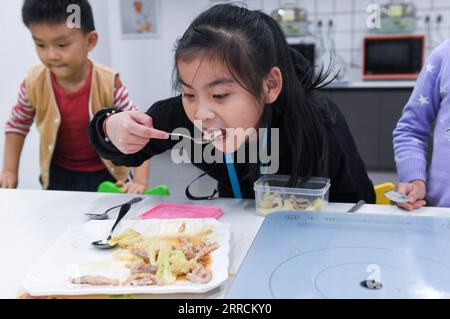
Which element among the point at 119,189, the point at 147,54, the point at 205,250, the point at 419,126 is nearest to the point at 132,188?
the point at 119,189

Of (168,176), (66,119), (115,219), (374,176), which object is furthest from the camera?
(374,176)

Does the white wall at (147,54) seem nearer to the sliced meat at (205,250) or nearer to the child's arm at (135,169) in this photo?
the child's arm at (135,169)

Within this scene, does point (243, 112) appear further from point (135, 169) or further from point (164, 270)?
point (135, 169)

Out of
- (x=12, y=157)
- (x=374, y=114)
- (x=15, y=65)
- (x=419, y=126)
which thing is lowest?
(x=374, y=114)

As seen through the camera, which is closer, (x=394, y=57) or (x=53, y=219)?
(x=53, y=219)

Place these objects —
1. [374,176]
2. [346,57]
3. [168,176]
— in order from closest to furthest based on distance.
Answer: [168,176] → [374,176] → [346,57]

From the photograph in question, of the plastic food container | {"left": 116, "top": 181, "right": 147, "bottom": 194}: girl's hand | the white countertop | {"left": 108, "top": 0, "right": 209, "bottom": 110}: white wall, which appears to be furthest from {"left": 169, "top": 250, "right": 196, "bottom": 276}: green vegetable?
{"left": 108, "top": 0, "right": 209, "bottom": 110}: white wall

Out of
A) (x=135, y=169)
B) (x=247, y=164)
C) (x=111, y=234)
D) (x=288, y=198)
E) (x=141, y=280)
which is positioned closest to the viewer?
(x=141, y=280)

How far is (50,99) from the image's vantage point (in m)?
1.29

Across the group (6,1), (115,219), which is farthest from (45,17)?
(6,1)

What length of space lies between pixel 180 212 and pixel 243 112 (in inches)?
7.8

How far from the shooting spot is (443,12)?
293cm
